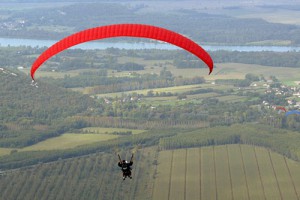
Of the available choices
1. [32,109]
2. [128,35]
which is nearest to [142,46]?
[32,109]

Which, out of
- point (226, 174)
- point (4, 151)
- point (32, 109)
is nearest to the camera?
point (226, 174)

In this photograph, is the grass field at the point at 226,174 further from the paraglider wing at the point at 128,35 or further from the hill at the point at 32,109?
the paraglider wing at the point at 128,35

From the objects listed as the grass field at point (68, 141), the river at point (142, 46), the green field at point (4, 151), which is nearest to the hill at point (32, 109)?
the grass field at point (68, 141)

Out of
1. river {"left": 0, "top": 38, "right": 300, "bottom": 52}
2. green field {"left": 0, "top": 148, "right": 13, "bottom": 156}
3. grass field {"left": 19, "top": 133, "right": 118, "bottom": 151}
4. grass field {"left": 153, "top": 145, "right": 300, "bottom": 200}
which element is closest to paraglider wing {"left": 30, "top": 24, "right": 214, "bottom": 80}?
grass field {"left": 153, "top": 145, "right": 300, "bottom": 200}

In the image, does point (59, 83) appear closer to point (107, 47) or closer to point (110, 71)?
point (110, 71)

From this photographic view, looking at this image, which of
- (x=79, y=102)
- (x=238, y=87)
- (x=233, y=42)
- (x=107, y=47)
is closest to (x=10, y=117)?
(x=79, y=102)

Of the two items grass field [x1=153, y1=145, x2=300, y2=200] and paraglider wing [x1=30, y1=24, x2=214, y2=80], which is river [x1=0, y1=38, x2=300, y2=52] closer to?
grass field [x1=153, y1=145, x2=300, y2=200]

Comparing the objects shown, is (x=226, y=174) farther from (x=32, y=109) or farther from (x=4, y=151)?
(x=32, y=109)
